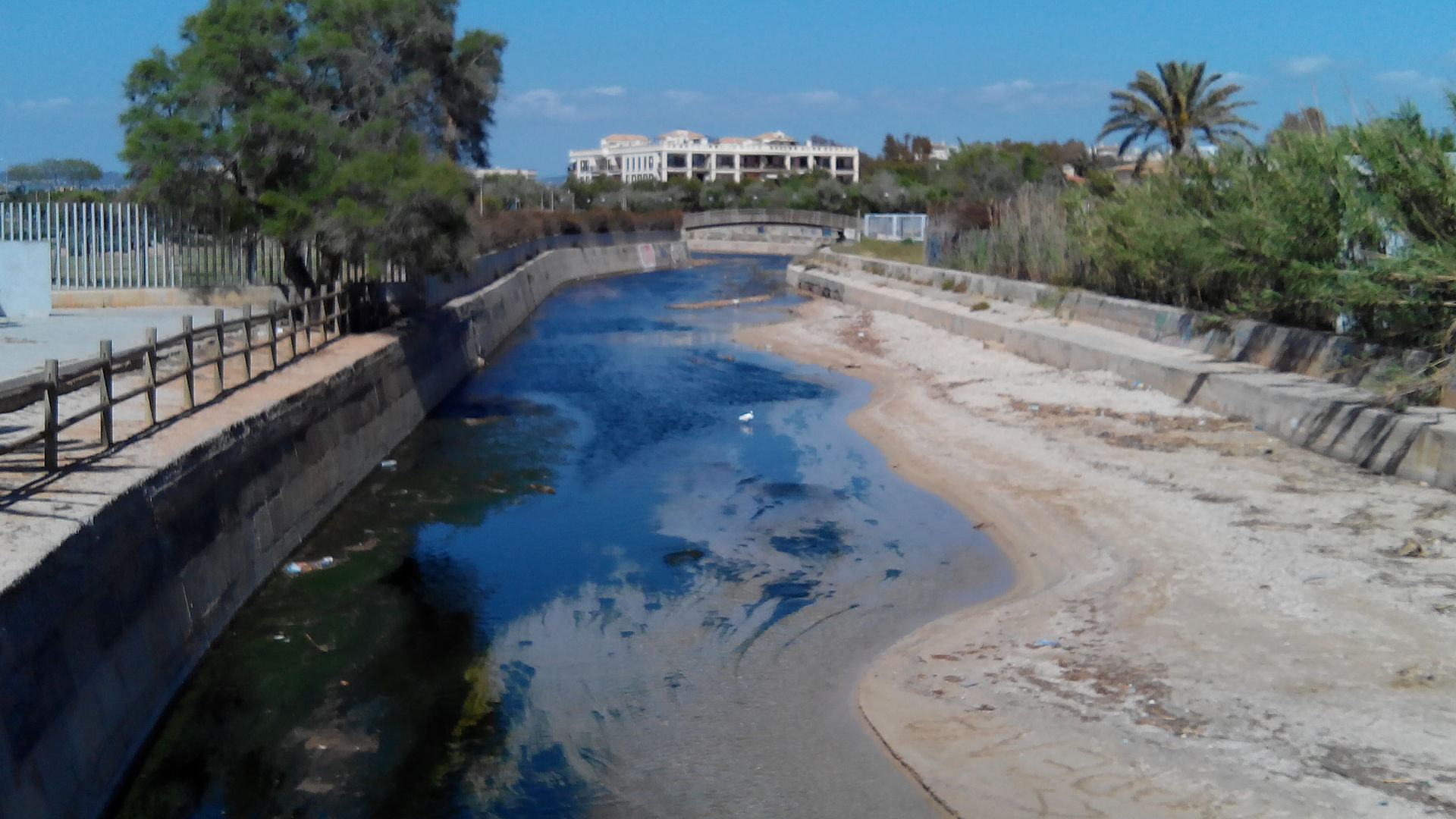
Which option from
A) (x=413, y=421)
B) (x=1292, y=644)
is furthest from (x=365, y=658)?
(x=413, y=421)

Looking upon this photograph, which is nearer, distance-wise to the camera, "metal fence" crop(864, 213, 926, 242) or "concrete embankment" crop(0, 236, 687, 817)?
"concrete embankment" crop(0, 236, 687, 817)

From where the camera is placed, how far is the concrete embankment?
292 inches

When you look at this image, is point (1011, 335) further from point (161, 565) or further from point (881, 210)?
point (881, 210)

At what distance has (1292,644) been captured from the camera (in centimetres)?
929

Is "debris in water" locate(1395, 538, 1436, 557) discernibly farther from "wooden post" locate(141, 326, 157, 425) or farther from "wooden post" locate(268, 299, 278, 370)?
"wooden post" locate(268, 299, 278, 370)

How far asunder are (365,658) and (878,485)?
318 inches

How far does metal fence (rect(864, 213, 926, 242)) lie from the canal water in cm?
5409

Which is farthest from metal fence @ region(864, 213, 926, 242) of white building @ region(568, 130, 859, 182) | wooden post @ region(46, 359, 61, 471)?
white building @ region(568, 130, 859, 182)

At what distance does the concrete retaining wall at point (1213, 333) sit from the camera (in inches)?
662

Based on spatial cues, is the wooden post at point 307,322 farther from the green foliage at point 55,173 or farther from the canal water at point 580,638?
the green foliage at point 55,173

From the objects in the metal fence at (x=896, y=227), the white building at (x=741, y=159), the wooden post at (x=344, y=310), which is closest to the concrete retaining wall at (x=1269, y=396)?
the wooden post at (x=344, y=310)

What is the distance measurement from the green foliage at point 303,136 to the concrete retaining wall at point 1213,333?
40.9 ft

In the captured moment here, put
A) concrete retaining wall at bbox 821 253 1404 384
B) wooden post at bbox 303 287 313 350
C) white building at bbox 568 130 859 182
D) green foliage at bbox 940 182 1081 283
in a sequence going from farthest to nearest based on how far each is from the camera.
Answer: white building at bbox 568 130 859 182 < green foliage at bbox 940 182 1081 283 < wooden post at bbox 303 287 313 350 < concrete retaining wall at bbox 821 253 1404 384

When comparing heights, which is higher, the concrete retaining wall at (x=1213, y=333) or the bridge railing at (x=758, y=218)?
the bridge railing at (x=758, y=218)
